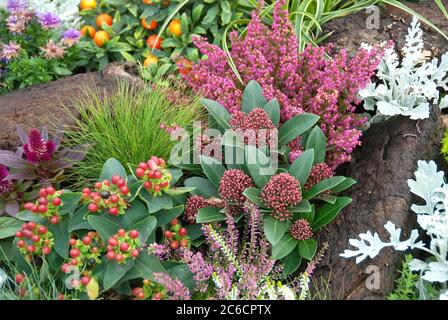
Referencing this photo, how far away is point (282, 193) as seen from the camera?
2562 millimetres

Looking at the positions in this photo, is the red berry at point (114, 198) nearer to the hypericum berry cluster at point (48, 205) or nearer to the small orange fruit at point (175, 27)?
the hypericum berry cluster at point (48, 205)

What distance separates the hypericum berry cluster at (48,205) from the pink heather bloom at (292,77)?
0.99 meters

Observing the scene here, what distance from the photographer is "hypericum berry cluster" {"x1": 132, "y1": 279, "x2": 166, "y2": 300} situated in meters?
2.42

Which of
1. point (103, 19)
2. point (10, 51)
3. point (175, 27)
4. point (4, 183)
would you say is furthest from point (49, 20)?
point (4, 183)

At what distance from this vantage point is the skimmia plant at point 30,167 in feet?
8.89

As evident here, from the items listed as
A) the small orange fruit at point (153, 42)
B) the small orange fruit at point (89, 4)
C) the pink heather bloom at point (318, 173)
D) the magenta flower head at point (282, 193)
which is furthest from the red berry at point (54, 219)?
the small orange fruit at point (89, 4)

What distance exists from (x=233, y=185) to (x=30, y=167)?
39.2 inches

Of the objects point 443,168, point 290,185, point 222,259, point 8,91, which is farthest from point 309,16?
point 8,91

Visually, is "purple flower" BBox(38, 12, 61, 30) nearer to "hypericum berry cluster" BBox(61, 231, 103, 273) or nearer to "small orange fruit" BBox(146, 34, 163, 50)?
"small orange fruit" BBox(146, 34, 163, 50)

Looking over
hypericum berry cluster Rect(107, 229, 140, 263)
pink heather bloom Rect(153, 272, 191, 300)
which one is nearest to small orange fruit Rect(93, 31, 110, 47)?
hypericum berry cluster Rect(107, 229, 140, 263)

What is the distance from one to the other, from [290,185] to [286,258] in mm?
371

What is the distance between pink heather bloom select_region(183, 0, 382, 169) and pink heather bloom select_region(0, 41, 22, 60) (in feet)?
4.05

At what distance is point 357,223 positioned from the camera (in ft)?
8.95
